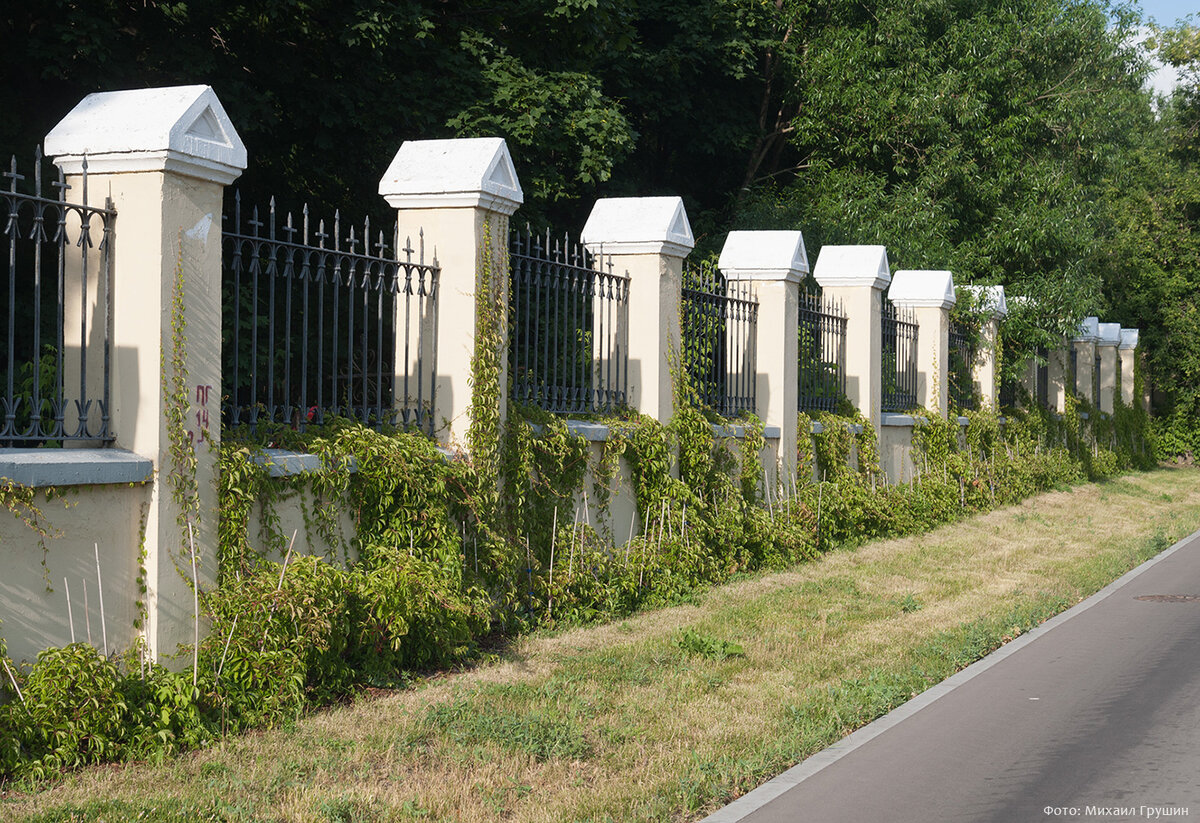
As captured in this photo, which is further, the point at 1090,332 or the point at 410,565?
the point at 1090,332

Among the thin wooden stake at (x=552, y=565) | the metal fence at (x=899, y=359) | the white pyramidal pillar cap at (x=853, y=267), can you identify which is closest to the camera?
the thin wooden stake at (x=552, y=565)

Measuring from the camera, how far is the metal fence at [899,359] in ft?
56.6

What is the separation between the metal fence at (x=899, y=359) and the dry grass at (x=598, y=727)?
6.29 m

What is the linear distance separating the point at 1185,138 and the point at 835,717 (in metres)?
33.2

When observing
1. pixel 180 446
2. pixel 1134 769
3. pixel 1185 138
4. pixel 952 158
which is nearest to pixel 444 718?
pixel 180 446

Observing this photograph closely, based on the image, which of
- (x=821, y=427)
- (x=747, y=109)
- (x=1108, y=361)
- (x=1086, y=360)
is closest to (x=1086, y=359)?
(x=1086, y=360)

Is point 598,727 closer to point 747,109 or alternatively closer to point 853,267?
point 853,267

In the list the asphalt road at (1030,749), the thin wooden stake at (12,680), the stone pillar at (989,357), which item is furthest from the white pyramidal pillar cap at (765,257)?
the thin wooden stake at (12,680)

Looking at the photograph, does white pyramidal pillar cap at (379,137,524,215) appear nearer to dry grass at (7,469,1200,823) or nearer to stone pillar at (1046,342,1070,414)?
dry grass at (7,469,1200,823)

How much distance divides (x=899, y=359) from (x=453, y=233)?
10724 millimetres

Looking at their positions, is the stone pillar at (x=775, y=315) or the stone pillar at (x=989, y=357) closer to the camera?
the stone pillar at (x=775, y=315)

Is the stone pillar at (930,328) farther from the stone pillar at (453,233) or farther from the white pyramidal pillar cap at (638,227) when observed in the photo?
the stone pillar at (453,233)

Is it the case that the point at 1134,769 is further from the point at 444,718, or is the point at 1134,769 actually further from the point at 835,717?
the point at 444,718

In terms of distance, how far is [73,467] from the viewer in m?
5.56
